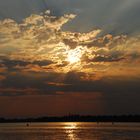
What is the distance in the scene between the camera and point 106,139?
72812 millimetres

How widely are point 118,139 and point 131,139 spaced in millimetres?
2492

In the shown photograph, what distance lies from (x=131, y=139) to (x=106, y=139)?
4.87 metres

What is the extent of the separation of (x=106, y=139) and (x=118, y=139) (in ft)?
7.81

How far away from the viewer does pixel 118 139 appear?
71.8m

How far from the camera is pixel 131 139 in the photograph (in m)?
70.8
